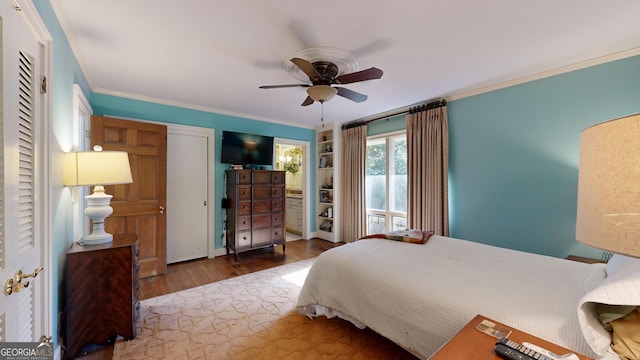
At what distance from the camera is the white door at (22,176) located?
951mm

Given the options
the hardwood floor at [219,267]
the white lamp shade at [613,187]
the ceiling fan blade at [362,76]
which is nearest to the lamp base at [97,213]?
the hardwood floor at [219,267]

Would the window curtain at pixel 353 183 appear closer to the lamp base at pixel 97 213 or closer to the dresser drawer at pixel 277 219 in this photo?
the dresser drawer at pixel 277 219

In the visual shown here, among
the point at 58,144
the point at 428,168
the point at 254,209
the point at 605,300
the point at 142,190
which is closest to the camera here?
the point at 605,300

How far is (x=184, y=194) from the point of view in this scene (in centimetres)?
376

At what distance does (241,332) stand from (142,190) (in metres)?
2.23

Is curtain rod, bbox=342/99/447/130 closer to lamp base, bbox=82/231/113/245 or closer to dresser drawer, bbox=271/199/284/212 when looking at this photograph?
dresser drawer, bbox=271/199/284/212

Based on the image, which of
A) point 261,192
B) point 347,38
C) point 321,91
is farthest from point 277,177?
point 347,38

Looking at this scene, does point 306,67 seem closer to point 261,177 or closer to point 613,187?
point 613,187

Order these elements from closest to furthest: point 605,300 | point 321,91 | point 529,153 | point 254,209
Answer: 1. point 605,300
2. point 321,91
3. point 529,153
4. point 254,209

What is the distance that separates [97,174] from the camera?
1826 millimetres

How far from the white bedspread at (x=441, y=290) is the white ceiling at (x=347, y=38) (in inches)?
69.3

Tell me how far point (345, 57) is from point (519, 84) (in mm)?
2079

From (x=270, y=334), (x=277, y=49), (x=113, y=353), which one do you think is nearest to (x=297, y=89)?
(x=277, y=49)

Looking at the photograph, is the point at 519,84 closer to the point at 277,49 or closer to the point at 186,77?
the point at 277,49
